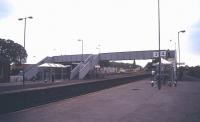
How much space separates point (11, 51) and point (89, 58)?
45692 mm

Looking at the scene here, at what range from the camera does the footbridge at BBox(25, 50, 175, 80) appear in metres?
51.9

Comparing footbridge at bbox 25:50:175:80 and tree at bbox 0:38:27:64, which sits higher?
tree at bbox 0:38:27:64

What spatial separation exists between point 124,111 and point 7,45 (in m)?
87.0

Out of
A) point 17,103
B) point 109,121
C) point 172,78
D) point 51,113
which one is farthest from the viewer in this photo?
point 172,78

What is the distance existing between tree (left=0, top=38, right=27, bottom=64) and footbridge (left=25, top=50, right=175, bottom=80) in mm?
26980

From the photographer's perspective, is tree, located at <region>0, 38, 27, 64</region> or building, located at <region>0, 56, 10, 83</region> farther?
tree, located at <region>0, 38, 27, 64</region>

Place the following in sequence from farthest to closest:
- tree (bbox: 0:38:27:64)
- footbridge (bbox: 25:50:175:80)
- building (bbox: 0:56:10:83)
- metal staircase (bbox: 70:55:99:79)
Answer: tree (bbox: 0:38:27:64), footbridge (bbox: 25:50:175:80), metal staircase (bbox: 70:55:99:79), building (bbox: 0:56:10:83)

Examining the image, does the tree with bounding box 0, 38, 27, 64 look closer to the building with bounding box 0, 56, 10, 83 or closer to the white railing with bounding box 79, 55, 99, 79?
the white railing with bounding box 79, 55, 99, 79

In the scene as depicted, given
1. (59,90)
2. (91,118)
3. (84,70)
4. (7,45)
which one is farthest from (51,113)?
(7,45)

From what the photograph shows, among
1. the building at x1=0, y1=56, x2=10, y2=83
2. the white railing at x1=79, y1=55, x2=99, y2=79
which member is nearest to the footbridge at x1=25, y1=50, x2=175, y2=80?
the white railing at x1=79, y1=55, x2=99, y2=79

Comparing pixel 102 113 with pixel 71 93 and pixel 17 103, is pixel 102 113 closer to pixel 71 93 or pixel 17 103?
pixel 17 103

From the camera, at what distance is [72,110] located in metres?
12.4

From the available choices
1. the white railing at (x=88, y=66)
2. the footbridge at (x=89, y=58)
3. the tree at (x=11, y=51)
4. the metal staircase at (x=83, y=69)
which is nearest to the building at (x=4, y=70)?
the footbridge at (x=89, y=58)

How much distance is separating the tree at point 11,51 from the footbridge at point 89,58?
26980 millimetres
